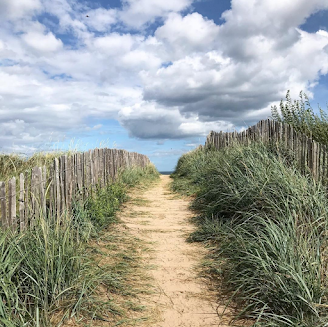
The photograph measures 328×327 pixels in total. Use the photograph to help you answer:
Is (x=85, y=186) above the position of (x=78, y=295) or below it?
above

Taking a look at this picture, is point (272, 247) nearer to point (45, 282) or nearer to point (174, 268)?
point (174, 268)

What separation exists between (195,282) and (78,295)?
135cm

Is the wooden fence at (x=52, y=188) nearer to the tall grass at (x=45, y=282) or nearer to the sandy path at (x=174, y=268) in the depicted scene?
the tall grass at (x=45, y=282)

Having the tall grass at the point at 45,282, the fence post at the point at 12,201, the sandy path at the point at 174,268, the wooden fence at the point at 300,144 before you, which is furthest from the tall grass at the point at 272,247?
the fence post at the point at 12,201

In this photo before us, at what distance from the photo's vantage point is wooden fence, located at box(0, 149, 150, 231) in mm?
3725

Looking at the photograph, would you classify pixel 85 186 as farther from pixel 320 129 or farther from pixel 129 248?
pixel 320 129

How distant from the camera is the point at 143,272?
3.77m

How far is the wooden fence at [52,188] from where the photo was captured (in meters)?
3.72

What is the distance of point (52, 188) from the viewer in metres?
4.68

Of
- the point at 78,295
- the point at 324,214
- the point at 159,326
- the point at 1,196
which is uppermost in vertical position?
the point at 1,196

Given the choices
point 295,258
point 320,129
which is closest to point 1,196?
point 295,258

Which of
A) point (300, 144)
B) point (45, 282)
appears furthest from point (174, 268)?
point (300, 144)

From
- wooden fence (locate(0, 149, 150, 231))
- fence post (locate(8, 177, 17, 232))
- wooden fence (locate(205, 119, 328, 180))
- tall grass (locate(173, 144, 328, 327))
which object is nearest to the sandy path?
tall grass (locate(173, 144, 328, 327))

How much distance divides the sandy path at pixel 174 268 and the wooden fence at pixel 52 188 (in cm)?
119
